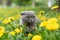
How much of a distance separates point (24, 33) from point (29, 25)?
333mm

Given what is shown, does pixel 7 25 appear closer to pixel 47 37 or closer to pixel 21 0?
pixel 47 37

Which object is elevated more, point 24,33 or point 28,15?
point 28,15

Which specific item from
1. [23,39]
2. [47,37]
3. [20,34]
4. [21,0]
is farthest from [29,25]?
[21,0]

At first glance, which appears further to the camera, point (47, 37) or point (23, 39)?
point (23, 39)

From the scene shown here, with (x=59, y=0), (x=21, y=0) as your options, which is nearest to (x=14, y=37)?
(x=59, y=0)

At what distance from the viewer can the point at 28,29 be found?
4160 mm

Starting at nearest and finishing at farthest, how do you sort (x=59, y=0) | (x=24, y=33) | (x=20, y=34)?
(x=20, y=34)
(x=24, y=33)
(x=59, y=0)

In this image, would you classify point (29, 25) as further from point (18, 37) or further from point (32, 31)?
point (18, 37)

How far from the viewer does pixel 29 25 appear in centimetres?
428

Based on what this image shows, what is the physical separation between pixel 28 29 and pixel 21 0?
30405 millimetres

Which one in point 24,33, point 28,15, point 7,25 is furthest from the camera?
point 7,25

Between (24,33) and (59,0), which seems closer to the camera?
(24,33)

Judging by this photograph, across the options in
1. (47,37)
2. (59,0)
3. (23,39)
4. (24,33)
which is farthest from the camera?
(59,0)

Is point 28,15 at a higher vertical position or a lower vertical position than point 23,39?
higher
